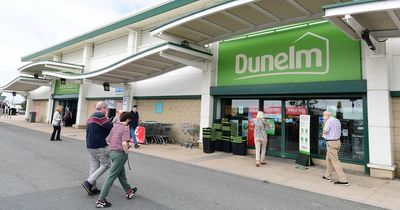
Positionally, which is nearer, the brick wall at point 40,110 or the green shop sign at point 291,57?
the green shop sign at point 291,57

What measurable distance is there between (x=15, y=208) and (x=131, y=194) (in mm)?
1777

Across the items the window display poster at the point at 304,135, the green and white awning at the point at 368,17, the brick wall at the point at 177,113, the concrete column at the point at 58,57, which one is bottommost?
the window display poster at the point at 304,135

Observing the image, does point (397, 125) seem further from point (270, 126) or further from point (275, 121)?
point (270, 126)

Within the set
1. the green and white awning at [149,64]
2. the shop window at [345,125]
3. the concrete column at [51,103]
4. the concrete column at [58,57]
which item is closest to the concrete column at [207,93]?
the green and white awning at [149,64]

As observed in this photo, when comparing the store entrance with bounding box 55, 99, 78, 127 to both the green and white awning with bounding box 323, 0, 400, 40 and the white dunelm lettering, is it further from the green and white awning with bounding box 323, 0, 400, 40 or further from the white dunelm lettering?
the green and white awning with bounding box 323, 0, 400, 40

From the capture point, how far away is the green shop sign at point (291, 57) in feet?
28.3

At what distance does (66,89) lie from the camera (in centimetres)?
2395

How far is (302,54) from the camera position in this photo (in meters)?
9.56

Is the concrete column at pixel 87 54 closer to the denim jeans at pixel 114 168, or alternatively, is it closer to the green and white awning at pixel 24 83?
the green and white awning at pixel 24 83

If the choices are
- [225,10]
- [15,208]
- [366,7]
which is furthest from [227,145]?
[15,208]

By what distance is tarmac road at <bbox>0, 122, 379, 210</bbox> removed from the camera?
182 inches

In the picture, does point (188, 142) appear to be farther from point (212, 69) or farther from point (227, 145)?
point (212, 69)

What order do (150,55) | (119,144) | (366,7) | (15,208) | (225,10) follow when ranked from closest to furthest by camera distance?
(15,208) < (119,144) < (366,7) < (225,10) < (150,55)

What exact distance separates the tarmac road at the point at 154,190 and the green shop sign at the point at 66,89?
15.7 m
